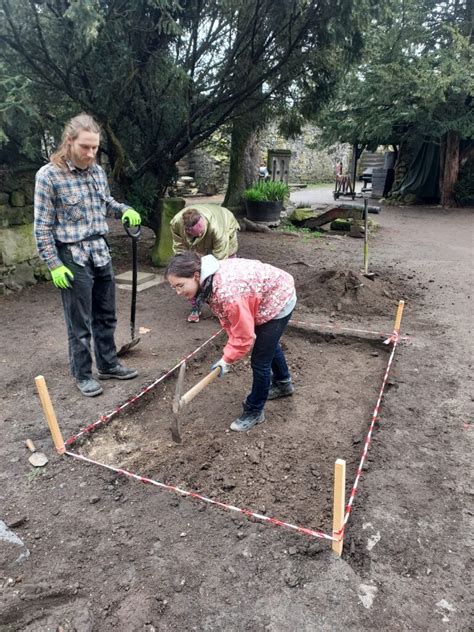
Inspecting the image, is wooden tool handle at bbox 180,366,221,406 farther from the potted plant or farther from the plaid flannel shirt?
the potted plant

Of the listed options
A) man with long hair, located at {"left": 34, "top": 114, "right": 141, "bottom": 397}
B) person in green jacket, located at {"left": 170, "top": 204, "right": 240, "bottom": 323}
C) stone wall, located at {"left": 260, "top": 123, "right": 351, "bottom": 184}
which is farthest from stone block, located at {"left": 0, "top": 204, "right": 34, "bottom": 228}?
stone wall, located at {"left": 260, "top": 123, "right": 351, "bottom": 184}

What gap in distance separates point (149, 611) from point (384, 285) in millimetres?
5170

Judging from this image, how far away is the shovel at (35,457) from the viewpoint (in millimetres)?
2842

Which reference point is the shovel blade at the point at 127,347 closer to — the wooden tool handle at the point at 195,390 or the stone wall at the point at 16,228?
the wooden tool handle at the point at 195,390

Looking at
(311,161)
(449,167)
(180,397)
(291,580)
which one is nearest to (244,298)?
(180,397)

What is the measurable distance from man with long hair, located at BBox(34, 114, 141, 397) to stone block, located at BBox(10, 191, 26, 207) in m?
2.83

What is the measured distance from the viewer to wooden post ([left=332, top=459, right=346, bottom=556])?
1.99 metres

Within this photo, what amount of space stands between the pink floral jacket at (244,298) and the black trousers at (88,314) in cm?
109

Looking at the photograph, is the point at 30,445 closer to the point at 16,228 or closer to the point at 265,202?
the point at 16,228

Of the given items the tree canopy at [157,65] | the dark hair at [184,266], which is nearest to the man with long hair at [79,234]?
the dark hair at [184,266]

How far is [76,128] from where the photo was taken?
2984mm

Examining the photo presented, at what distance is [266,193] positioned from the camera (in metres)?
11.1

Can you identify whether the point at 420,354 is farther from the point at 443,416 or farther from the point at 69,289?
the point at 69,289

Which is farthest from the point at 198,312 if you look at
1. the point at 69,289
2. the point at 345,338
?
the point at 69,289
